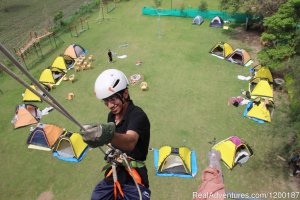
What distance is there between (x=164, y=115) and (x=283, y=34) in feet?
32.0

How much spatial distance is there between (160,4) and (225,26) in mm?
9338

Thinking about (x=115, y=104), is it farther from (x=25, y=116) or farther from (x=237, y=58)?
(x=237, y=58)

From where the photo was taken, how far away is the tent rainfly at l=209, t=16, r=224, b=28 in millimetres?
27719

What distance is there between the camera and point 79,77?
21859 mm

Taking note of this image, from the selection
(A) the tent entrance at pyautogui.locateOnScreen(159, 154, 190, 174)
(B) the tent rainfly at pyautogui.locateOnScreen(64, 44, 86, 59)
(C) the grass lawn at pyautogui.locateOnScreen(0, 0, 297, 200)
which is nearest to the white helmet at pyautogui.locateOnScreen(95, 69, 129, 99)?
(C) the grass lawn at pyautogui.locateOnScreen(0, 0, 297, 200)

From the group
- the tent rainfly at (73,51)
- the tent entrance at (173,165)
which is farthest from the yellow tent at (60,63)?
the tent entrance at (173,165)

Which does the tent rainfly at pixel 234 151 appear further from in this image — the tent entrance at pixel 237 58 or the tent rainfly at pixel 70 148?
the tent entrance at pixel 237 58

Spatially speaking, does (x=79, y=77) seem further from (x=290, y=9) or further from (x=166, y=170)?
(x=290, y=9)

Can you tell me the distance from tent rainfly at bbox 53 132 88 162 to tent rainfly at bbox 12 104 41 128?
3.57 metres

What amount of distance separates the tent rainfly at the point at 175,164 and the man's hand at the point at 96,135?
1027 cm

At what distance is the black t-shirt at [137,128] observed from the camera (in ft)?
14.6

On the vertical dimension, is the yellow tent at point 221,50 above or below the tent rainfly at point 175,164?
above

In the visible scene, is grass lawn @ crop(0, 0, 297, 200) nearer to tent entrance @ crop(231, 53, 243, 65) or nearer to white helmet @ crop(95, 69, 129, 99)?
tent entrance @ crop(231, 53, 243, 65)

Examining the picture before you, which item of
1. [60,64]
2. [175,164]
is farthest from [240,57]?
[60,64]
